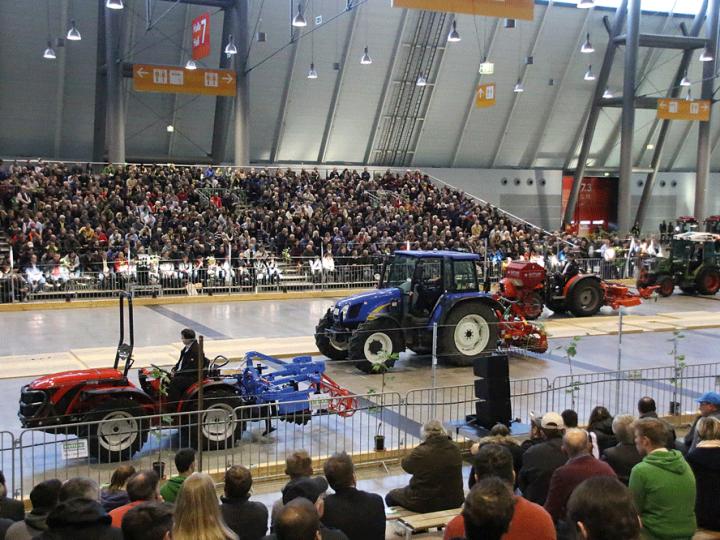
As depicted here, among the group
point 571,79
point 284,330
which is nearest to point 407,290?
point 284,330

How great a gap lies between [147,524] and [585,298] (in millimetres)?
16800

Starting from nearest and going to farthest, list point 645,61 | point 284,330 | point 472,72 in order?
point 284,330 < point 472,72 < point 645,61

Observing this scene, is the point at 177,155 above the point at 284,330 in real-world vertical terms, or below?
above

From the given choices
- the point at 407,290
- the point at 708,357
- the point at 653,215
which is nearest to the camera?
the point at 407,290

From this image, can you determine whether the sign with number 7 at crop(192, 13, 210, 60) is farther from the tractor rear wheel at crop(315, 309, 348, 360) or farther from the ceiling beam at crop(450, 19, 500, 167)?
the ceiling beam at crop(450, 19, 500, 167)

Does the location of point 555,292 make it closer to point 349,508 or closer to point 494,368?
point 494,368

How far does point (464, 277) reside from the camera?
14.0 metres

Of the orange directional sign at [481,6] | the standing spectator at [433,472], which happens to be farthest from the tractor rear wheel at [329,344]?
the standing spectator at [433,472]

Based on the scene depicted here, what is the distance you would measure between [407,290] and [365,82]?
22.5m

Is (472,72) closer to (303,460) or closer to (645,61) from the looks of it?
(645,61)

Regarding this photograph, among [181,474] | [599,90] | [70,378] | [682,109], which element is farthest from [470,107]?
[181,474]

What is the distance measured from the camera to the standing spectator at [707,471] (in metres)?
5.60

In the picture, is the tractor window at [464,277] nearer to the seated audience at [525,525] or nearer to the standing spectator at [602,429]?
the standing spectator at [602,429]

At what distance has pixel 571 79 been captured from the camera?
1510 inches
